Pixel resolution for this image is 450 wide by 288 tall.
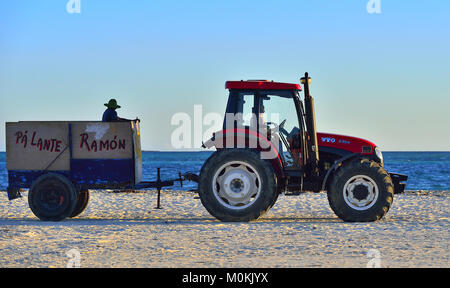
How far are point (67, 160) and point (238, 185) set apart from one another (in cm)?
326

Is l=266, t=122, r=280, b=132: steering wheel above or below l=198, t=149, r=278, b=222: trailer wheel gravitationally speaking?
above

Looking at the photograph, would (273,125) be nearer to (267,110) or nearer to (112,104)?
(267,110)

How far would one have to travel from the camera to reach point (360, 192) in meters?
10.6

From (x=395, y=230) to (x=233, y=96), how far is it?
139 inches

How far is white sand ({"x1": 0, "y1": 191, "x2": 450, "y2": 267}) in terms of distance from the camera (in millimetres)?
7254

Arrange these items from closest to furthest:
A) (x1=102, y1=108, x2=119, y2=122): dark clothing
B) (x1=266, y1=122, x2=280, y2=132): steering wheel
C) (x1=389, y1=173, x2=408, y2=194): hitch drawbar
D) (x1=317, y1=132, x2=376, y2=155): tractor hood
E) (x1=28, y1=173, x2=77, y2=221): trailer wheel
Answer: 1. (x1=266, y1=122, x2=280, y2=132): steering wheel
2. (x1=317, y1=132, x2=376, y2=155): tractor hood
3. (x1=389, y1=173, x2=408, y2=194): hitch drawbar
4. (x1=28, y1=173, x2=77, y2=221): trailer wheel
5. (x1=102, y1=108, x2=119, y2=122): dark clothing

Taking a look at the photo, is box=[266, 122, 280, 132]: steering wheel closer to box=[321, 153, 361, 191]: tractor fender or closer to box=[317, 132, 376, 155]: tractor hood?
box=[317, 132, 376, 155]: tractor hood

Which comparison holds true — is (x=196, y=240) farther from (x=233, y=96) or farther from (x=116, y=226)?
(x=233, y=96)

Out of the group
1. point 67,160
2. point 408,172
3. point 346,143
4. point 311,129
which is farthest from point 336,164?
point 408,172

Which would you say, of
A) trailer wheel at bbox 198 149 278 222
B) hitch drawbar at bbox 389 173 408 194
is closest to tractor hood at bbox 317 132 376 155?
hitch drawbar at bbox 389 173 408 194

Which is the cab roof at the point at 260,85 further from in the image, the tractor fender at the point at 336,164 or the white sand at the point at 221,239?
the white sand at the point at 221,239

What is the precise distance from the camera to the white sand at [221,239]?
725 cm

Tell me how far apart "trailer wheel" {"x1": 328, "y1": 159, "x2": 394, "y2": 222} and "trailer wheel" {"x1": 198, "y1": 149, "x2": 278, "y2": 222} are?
1118mm
